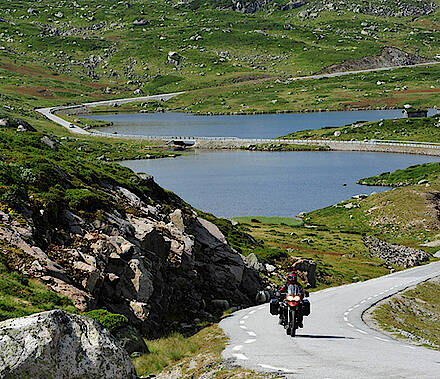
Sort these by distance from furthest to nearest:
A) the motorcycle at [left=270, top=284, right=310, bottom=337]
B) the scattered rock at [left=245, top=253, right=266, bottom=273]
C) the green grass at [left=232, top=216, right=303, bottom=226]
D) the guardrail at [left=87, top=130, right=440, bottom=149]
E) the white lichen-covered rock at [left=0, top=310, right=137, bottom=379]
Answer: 1. the guardrail at [left=87, top=130, right=440, bottom=149]
2. the green grass at [left=232, top=216, right=303, bottom=226]
3. the scattered rock at [left=245, top=253, right=266, bottom=273]
4. the motorcycle at [left=270, top=284, right=310, bottom=337]
5. the white lichen-covered rock at [left=0, top=310, right=137, bottom=379]

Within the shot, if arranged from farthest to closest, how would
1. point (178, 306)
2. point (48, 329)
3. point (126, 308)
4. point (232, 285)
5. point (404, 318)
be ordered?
point (232, 285)
point (404, 318)
point (178, 306)
point (126, 308)
point (48, 329)

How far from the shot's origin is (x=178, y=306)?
24766 millimetres

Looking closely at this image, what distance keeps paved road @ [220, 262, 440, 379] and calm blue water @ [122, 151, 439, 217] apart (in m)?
65.0

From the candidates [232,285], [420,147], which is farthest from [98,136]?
[232,285]

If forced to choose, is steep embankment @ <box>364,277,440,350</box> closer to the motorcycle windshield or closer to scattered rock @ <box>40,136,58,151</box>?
the motorcycle windshield

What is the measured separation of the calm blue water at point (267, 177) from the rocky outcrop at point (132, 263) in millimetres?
56821

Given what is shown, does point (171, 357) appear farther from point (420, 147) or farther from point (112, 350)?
point (420, 147)

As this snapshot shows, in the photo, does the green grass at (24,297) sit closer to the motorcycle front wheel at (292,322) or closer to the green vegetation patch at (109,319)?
the green vegetation patch at (109,319)

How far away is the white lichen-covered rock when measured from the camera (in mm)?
9844

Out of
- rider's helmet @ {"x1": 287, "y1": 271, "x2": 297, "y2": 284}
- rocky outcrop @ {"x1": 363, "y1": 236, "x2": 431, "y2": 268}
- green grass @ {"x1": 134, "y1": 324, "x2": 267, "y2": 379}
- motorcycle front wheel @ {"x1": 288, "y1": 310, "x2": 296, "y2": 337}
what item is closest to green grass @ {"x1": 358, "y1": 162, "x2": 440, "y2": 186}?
rocky outcrop @ {"x1": 363, "y1": 236, "x2": 431, "y2": 268}

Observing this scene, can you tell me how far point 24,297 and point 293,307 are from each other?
7.99 metres

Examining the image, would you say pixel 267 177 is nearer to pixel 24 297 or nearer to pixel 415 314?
pixel 415 314

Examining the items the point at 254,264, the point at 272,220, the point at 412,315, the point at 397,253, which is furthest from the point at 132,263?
the point at 272,220

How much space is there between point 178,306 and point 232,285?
6300 millimetres
